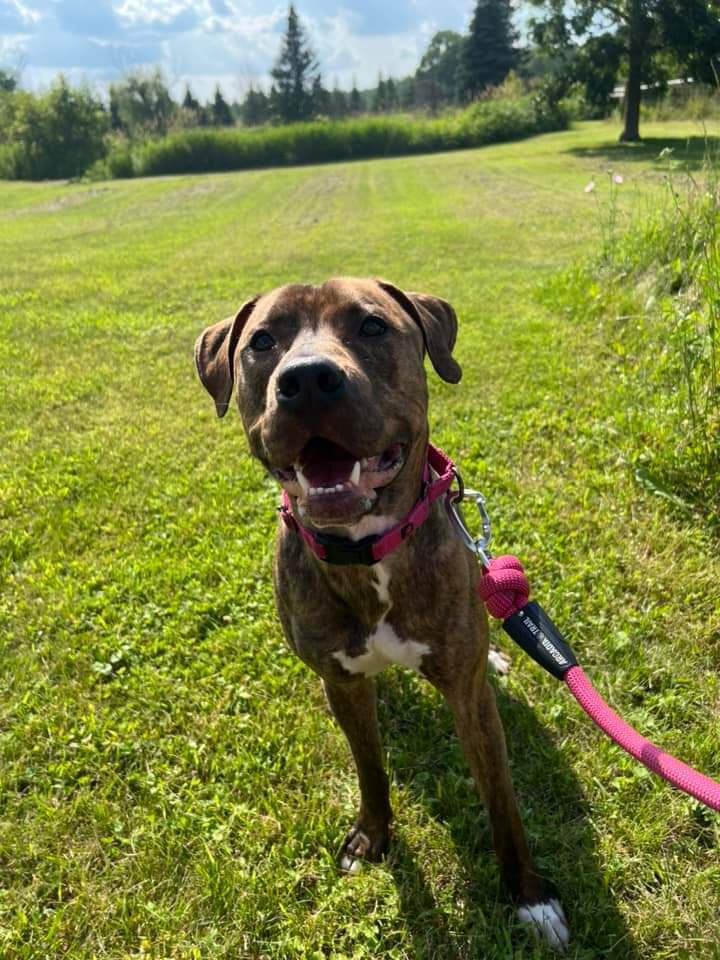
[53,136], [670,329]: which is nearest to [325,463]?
[670,329]

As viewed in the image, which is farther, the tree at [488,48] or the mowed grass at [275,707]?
the tree at [488,48]

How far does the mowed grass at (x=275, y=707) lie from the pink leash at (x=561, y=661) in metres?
0.69

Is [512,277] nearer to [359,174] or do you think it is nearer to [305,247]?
[305,247]

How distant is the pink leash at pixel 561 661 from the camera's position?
1.63 metres

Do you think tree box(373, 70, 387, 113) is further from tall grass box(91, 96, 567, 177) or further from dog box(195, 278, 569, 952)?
dog box(195, 278, 569, 952)

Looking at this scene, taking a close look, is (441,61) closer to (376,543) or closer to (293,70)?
(293,70)

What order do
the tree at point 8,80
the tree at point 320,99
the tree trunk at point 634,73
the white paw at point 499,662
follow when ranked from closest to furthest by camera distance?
1. the white paw at point 499,662
2. the tree trunk at point 634,73
3. the tree at point 320,99
4. the tree at point 8,80

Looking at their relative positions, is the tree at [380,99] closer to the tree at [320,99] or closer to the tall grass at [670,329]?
the tree at [320,99]

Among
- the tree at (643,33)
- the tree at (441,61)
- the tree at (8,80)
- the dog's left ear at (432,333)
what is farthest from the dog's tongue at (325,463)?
the tree at (8,80)

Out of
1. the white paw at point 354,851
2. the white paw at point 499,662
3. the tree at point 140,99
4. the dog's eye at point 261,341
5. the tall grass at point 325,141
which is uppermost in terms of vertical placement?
the tree at point 140,99

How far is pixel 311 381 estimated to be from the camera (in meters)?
1.78

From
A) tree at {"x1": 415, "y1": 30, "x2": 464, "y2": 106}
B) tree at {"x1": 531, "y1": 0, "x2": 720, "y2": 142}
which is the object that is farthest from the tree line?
tree at {"x1": 415, "y1": 30, "x2": 464, "y2": 106}

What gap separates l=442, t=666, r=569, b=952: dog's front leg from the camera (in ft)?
7.18

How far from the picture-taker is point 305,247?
13.7m
